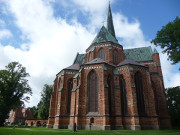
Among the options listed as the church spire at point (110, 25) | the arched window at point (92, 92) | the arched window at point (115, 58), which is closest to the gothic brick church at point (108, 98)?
the arched window at point (92, 92)

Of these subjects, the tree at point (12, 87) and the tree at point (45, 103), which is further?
the tree at point (45, 103)

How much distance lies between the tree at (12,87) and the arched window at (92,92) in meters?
17.4

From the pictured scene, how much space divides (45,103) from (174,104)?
39261 millimetres

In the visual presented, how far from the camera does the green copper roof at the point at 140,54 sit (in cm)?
3601

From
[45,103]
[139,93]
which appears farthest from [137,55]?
[45,103]

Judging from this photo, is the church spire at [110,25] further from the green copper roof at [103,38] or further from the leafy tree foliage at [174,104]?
the leafy tree foliage at [174,104]

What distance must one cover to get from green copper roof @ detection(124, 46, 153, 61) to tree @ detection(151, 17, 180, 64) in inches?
636

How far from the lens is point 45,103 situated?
44.2m

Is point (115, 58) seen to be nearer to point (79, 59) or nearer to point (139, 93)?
point (139, 93)

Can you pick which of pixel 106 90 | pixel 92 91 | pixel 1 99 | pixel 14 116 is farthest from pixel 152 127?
pixel 14 116

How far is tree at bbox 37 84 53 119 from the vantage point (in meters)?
42.6

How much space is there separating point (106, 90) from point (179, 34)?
12.3 m

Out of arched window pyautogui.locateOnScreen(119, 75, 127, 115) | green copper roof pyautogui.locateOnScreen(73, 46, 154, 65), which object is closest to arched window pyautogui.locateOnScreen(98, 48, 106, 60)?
arched window pyautogui.locateOnScreen(119, 75, 127, 115)

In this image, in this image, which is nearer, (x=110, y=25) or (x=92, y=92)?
(x=92, y=92)
